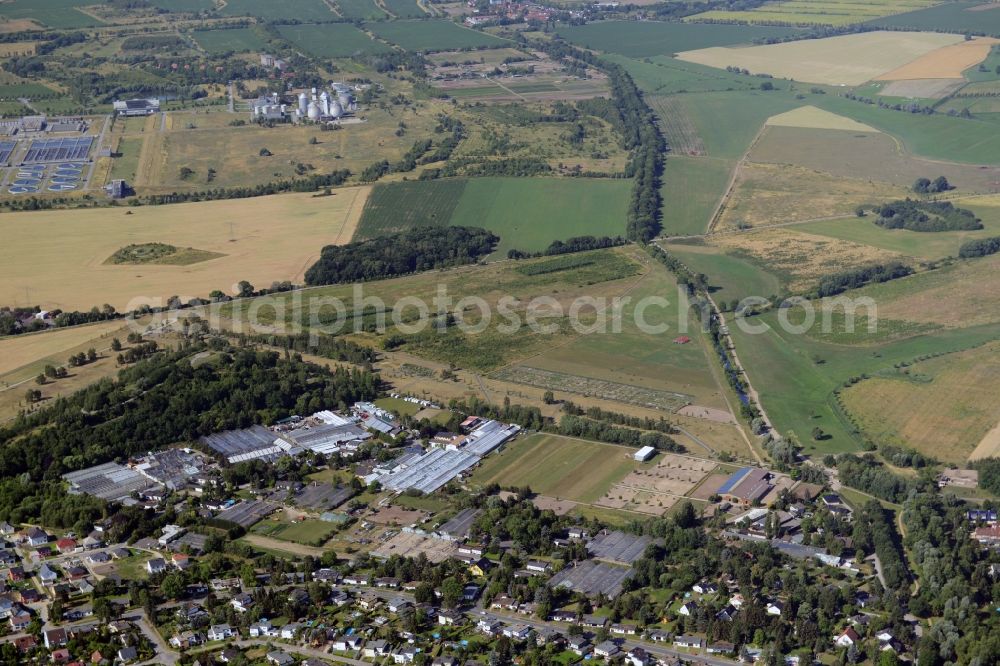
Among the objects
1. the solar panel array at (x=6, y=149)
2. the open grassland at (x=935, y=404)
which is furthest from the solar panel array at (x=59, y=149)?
the open grassland at (x=935, y=404)

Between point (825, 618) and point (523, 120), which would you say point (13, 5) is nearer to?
point (523, 120)

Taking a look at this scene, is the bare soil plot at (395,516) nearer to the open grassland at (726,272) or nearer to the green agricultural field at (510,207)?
the open grassland at (726,272)

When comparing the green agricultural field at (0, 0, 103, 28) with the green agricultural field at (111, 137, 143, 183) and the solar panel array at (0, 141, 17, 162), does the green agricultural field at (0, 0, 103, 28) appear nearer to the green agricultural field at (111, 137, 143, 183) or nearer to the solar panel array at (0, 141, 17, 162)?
the solar panel array at (0, 141, 17, 162)

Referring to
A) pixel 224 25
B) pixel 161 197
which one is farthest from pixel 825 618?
pixel 224 25

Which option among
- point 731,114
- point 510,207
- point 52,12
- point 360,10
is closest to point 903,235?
point 510,207

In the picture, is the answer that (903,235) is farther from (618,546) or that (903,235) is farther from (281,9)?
(281,9)

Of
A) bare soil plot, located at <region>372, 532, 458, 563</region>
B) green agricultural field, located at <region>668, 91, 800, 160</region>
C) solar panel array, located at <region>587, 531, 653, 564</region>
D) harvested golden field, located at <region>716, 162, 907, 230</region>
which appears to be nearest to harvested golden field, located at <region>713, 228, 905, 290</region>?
harvested golden field, located at <region>716, 162, 907, 230</region>
